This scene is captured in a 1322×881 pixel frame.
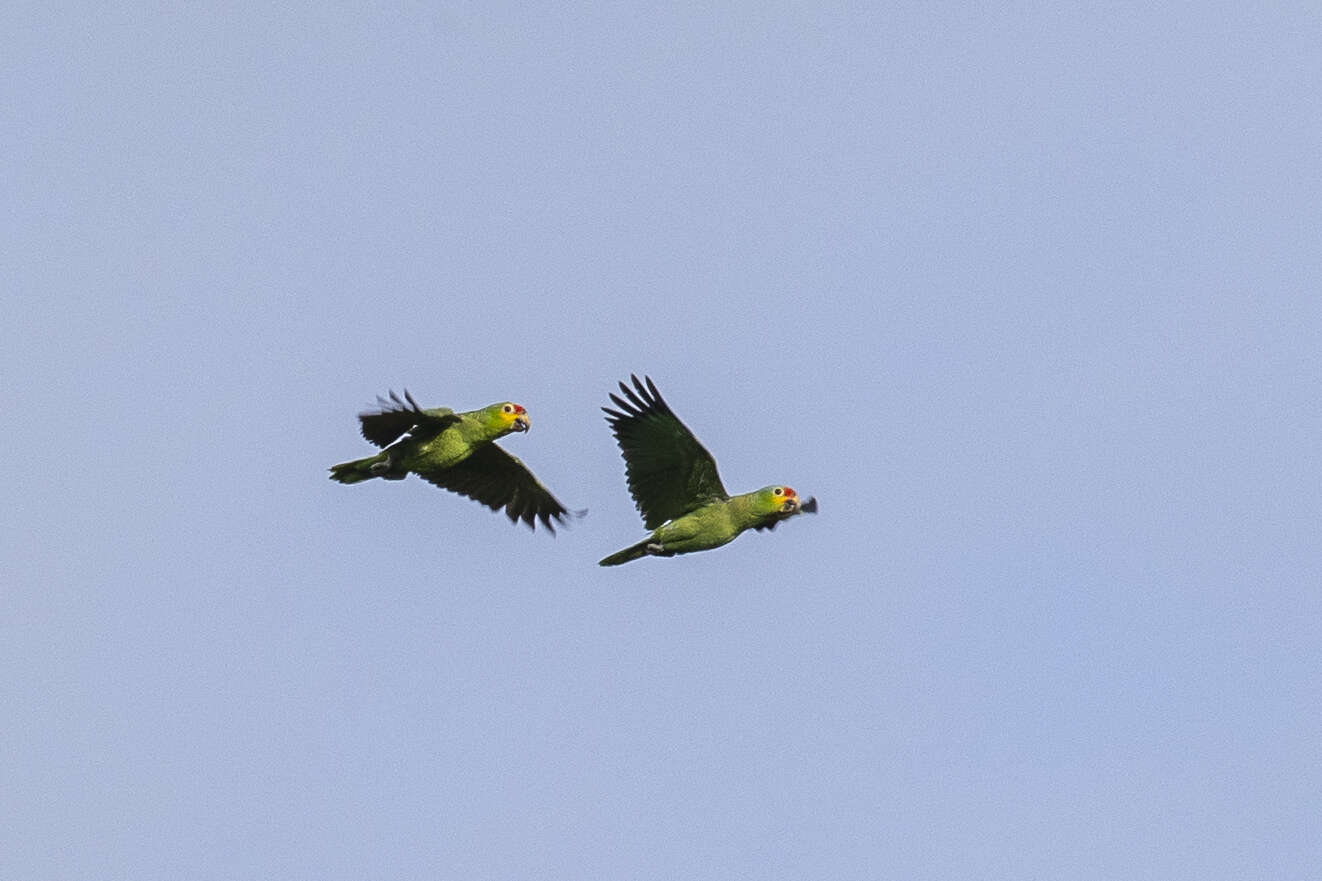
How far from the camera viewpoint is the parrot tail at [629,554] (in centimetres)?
2481

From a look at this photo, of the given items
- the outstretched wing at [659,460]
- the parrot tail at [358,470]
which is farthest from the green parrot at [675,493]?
the parrot tail at [358,470]

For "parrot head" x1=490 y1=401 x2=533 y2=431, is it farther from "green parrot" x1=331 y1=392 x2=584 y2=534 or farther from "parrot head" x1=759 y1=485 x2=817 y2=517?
"parrot head" x1=759 y1=485 x2=817 y2=517

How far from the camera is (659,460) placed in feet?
82.3

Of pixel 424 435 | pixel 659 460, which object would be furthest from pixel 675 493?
pixel 424 435

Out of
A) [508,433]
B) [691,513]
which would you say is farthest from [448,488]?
[691,513]

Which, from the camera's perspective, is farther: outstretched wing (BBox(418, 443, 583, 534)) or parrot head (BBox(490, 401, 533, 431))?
outstretched wing (BBox(418, 443, 583, 534))

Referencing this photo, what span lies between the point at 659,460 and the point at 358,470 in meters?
4.13

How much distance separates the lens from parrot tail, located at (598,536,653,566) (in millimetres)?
24812

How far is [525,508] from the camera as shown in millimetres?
28984

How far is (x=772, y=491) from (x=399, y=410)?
4.80m

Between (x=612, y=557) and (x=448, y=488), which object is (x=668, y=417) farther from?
(x=448, y=488)

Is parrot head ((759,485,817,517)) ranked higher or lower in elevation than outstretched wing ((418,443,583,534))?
lower

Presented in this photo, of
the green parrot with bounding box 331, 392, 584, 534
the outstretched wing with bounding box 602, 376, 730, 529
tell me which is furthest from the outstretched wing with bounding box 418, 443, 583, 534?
the outstretched wing with bounding box 602, 376, 730, 529

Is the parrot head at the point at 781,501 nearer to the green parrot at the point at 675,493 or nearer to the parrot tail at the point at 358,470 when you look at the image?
the green parrot at the point at 675,493
